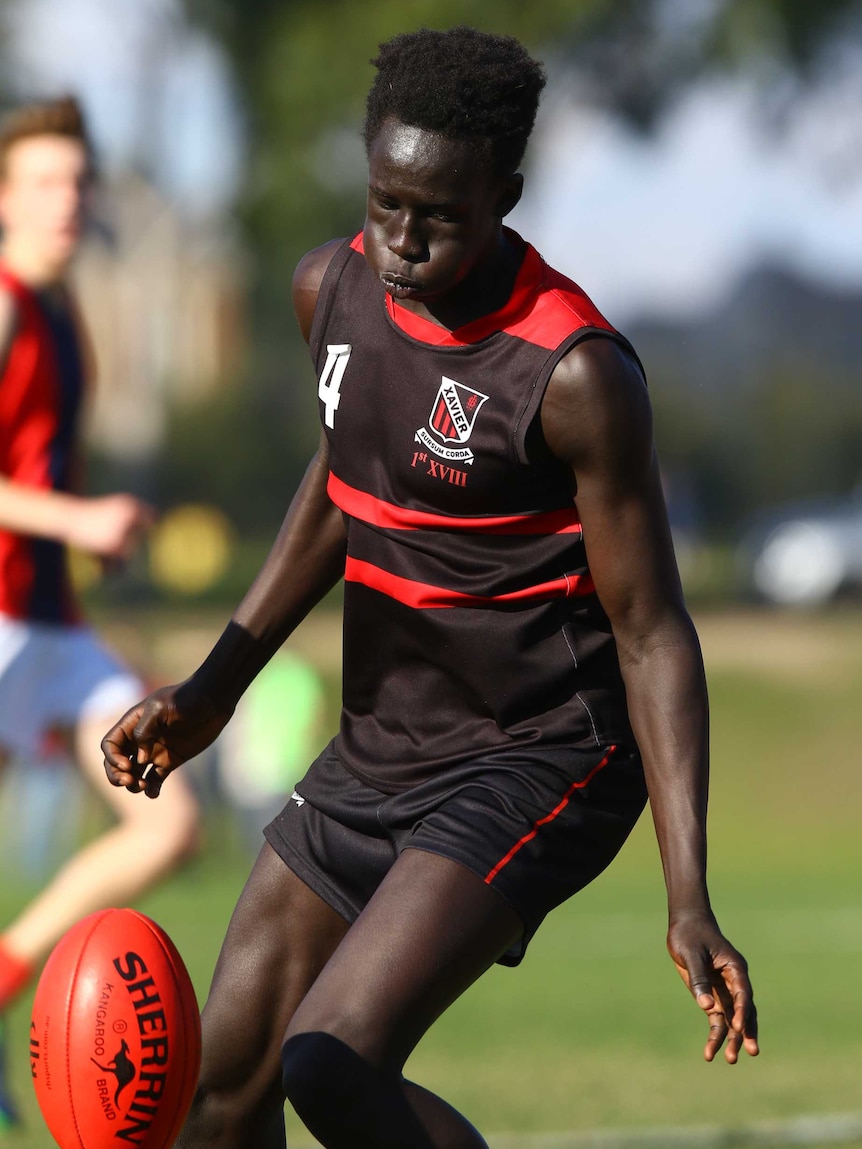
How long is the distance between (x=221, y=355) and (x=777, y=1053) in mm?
59858

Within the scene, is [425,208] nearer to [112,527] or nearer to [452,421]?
[452,421]

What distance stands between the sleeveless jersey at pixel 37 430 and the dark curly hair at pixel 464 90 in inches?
102

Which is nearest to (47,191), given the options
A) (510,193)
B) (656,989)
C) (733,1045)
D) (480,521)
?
(510,193)

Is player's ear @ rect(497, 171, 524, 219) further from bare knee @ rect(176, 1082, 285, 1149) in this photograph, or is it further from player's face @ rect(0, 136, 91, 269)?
player's face @ rect(0, 136, 91, 269)

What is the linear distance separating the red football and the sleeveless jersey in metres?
2.31

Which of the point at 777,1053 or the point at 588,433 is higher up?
the point at 588,433

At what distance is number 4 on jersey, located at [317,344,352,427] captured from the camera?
3.60m

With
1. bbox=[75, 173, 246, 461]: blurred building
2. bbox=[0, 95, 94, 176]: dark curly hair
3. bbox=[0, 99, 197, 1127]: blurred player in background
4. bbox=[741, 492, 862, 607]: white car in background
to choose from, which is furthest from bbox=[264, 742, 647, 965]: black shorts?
bbox=[75, 173, 246, 461]: blurred building

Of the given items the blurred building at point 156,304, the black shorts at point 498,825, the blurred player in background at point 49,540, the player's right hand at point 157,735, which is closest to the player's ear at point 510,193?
the black shorts at point 498,825

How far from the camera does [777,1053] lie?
670cm

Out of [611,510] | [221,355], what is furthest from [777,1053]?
[221,355]

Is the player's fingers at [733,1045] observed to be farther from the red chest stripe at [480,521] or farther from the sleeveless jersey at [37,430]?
the sleeveless jersey at [37,430]

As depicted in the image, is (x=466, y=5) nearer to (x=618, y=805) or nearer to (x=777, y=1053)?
(x=777, y=1053)

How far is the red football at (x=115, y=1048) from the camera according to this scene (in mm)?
3430
